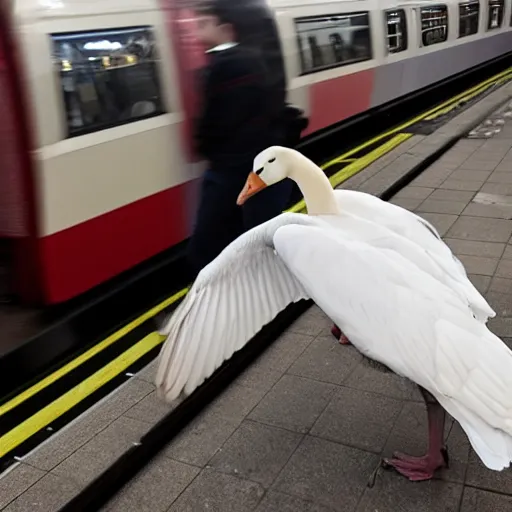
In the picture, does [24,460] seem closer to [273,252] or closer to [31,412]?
[31,412]

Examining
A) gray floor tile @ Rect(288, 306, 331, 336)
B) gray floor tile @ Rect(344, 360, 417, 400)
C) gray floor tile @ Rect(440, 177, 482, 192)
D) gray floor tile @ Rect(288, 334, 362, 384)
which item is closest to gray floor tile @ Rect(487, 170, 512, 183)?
gray floor tile @ Rect(440, 177, 482, 192)

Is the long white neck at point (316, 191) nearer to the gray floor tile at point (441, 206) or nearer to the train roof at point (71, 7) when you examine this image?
the train roof at point (71, 7)

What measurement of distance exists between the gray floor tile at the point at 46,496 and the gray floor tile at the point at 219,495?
406 mm

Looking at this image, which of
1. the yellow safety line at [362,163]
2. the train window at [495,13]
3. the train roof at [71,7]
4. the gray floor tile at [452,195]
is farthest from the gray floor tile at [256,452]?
the train window at [495,13]

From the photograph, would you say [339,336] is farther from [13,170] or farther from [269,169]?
[13,170]

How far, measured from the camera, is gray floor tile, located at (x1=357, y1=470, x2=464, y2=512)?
8.12 feet

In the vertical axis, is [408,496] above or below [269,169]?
below

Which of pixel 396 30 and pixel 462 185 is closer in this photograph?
pixel 462 185

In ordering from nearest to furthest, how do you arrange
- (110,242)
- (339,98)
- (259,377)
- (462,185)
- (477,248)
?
1. (259,377)
2. (110,242)
3. (477,248)
4. (462,185)
5. (339,98)

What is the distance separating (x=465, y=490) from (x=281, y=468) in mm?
719

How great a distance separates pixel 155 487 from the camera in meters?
2.64

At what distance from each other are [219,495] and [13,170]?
225 cm

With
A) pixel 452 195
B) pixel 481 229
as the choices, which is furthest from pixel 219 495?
pixel 452 195

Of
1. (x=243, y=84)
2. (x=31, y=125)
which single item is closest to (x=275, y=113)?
(x=243, y=84)
